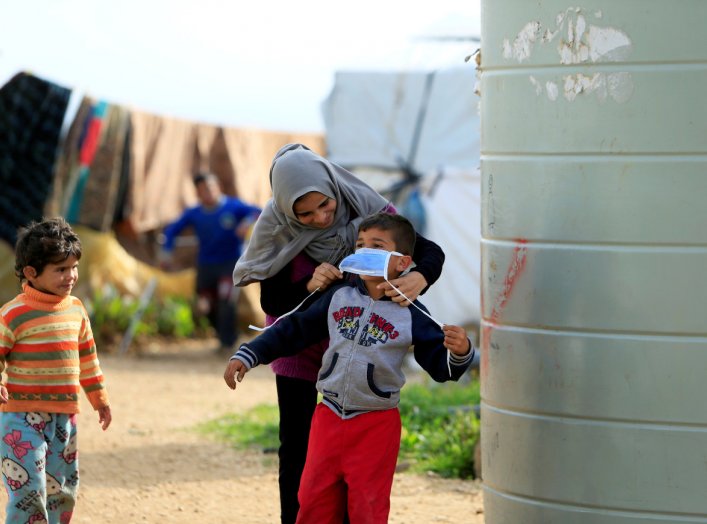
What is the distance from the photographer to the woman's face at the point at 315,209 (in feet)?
12.5

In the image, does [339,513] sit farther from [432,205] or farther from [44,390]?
[432,205]

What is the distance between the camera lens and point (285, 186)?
3.80 m

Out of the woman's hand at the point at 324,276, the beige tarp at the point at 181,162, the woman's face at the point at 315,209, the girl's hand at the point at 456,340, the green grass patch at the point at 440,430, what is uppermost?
the beige tarp at the point at 181,162

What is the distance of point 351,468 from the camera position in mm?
3715

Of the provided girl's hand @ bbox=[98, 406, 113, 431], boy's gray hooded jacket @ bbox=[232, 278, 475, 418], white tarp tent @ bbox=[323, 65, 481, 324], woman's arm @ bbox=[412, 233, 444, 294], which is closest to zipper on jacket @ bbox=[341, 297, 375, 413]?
boy's gray hooded jacket @ bbox=[232, 278, 475, 418]

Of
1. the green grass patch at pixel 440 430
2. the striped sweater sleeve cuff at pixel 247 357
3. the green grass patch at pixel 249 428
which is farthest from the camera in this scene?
the green grass patch at pixel 249 428

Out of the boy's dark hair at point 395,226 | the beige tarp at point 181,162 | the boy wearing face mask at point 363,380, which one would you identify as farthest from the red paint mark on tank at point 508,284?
the beige tarp at point 181,162

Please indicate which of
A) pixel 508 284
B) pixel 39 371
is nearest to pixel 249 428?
pixel 39 371

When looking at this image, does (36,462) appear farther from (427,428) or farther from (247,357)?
(427,428)

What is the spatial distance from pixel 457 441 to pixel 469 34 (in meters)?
7.10

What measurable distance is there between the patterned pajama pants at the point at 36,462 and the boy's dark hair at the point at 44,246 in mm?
521

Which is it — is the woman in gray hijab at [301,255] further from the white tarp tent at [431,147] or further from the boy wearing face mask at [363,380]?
the white tarp tent at [431,147]

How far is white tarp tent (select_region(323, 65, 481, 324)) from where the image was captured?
11.9 m

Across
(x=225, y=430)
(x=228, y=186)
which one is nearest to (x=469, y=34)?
(x=228, y=186)
